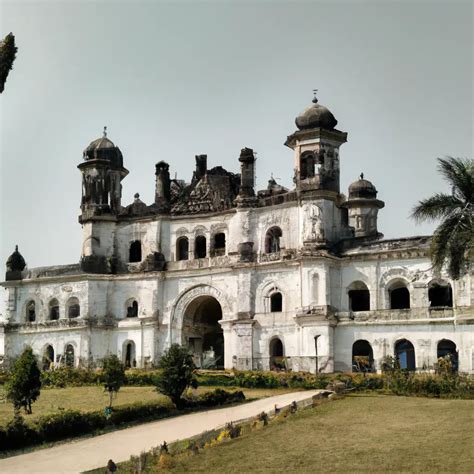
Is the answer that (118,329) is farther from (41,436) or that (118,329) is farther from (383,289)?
(41,436)

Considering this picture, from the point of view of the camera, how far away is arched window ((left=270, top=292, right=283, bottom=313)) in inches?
1668

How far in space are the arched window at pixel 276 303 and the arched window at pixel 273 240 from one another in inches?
91.7

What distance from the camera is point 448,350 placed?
37875 mm

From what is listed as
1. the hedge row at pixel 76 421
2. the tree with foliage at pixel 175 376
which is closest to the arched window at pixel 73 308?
the hedge row at pixel 76 421

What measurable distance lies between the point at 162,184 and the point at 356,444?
28.0 metres

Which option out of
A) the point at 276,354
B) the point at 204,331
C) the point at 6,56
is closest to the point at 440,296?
the point at 276,354

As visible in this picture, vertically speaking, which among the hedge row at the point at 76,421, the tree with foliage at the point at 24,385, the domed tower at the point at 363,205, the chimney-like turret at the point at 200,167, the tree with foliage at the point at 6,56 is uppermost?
the chimney-like turret at the point at 200,167

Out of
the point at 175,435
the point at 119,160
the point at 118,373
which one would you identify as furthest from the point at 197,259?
the point at 175,435

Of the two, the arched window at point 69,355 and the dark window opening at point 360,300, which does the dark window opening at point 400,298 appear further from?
the arched window at point 69,355

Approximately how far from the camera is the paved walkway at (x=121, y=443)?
803 inches

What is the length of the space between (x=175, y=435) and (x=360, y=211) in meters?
30.9

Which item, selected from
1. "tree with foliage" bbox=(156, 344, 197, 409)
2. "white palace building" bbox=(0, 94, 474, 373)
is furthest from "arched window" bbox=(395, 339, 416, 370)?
"tree with foliage" bbox=(156, 344, 197, 409)

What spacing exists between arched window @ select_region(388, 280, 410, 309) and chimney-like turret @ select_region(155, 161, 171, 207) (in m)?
13.2

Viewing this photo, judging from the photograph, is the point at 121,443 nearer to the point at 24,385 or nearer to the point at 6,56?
the point at 24,385
